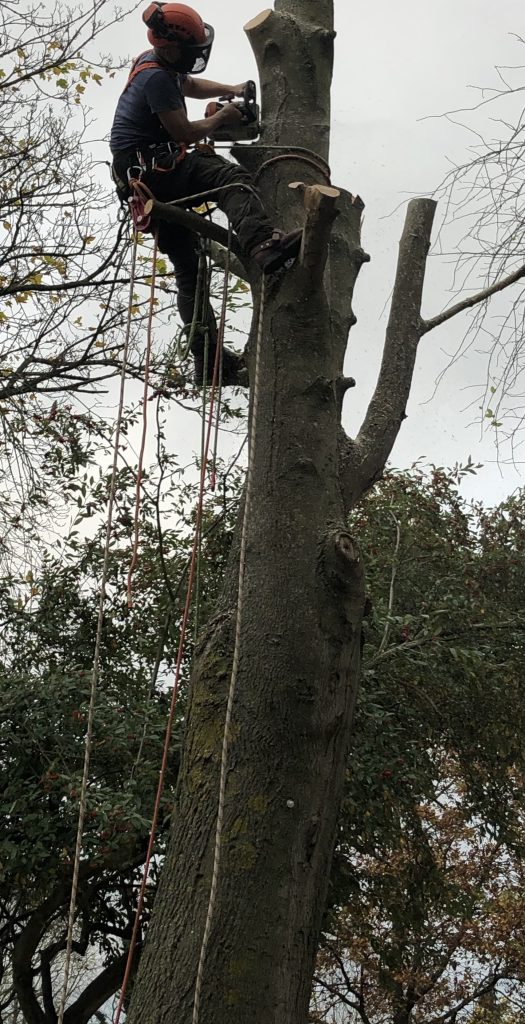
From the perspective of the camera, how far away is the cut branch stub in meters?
2.67

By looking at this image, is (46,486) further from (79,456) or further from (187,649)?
(187,649)

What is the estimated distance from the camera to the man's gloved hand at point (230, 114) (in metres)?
3.55

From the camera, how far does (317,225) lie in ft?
8.86

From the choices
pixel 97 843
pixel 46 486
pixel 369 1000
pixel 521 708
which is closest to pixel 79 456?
pixel 46 486

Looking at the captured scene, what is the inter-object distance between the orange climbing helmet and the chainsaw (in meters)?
0.25

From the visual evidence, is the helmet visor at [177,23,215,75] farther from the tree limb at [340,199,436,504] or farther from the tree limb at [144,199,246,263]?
the tree limb at [340,199,436,504]

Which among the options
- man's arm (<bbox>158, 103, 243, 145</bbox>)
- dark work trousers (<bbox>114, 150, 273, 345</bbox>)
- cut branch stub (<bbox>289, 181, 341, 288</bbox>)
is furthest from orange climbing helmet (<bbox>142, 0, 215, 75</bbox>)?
cut branch stub (<bbox>289, 181, 341, 288</bbox>)

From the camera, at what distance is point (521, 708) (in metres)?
6.79

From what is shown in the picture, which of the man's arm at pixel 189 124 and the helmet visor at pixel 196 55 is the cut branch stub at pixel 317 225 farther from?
the helmet visor at pixel 196 55

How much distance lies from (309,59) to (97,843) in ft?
12.2

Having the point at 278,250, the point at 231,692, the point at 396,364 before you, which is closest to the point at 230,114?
the point at 278,250

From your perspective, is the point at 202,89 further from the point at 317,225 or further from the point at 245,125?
the point at 317,225

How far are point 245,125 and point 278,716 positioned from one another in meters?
2.24

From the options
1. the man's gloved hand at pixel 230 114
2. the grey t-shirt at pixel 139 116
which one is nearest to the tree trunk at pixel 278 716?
the man's gloved hand at pixel 230 114
